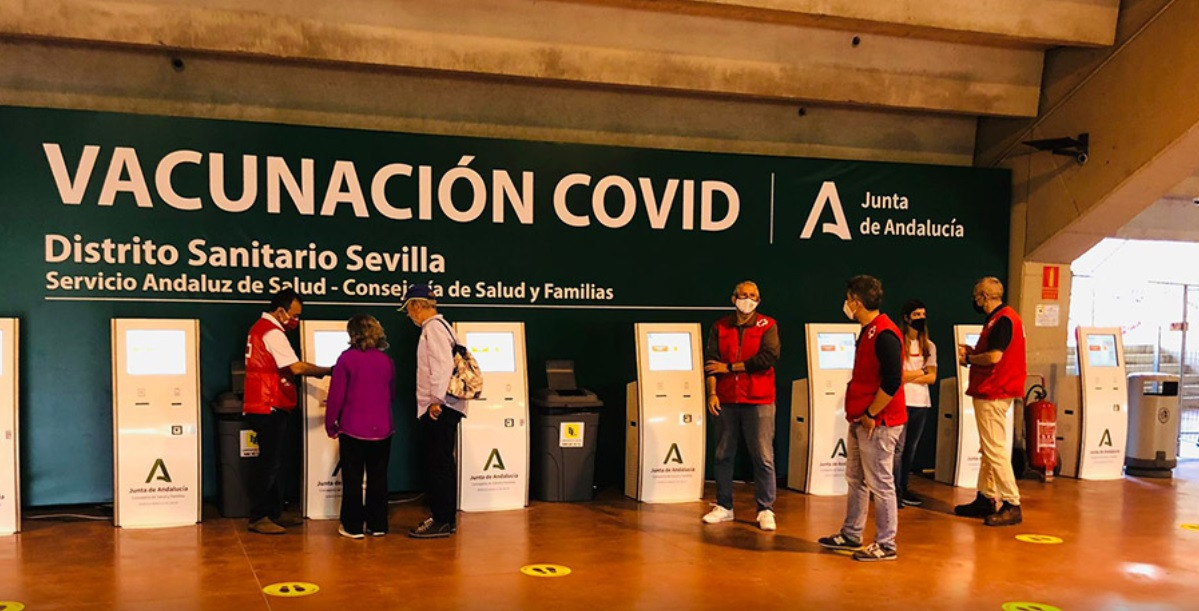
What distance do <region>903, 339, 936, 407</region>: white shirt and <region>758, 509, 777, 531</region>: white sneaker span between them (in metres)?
1.27

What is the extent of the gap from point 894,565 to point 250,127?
4864 mm

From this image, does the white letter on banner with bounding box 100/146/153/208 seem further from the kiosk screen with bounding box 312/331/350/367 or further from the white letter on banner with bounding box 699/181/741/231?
the white letter on banner with bounding box 699/181/741/231

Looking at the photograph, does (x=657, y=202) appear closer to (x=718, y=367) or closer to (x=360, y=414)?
(x=718, y=367)

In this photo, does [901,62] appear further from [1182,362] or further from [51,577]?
[51,577]

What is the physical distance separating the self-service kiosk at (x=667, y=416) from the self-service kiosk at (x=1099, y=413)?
340 centimetres

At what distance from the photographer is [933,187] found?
29.0ft

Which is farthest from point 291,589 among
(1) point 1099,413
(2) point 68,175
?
(1) point 1099,413

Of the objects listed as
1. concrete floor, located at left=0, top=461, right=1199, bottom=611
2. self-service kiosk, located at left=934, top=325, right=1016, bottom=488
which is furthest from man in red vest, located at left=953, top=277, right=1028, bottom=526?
self-service kiosk, located at left=934, top=325, right=1016, bottom=488

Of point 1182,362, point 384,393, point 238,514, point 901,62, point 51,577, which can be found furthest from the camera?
point 1182,362

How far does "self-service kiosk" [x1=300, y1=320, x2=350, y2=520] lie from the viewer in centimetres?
662

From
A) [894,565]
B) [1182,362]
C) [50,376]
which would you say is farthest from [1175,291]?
[50,376]

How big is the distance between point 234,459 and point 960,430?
A: 523 centimetres

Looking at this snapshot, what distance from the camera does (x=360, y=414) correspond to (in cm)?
594

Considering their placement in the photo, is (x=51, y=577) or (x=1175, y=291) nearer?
(x=51, y=577)
